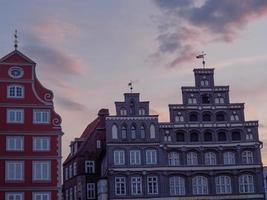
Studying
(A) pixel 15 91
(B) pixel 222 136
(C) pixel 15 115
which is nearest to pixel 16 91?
(A) pixel 15 91

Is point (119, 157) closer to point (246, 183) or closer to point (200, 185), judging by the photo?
point (200, 185)

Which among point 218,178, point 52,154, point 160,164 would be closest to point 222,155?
point 218,178

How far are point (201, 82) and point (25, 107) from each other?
21384 millimetres

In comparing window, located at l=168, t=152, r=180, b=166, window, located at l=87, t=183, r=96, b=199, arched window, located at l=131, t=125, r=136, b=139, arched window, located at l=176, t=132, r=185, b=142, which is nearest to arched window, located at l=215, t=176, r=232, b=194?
window, located at l=168, t=152, r=180, b=166

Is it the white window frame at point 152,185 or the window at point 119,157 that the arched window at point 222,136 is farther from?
the window at point 119,157

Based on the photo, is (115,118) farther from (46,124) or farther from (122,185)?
(46,124)

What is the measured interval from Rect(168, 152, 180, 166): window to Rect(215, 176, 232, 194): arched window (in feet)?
14.5

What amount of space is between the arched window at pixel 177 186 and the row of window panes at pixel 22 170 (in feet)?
54.3

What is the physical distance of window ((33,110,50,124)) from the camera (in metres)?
49.1

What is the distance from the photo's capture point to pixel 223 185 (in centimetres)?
6100

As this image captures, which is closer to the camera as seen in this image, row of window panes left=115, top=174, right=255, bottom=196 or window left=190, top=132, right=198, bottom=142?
row of window panes left=115, top=174, right=255, bottom=196

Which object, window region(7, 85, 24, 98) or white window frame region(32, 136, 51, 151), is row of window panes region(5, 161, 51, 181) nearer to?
white window frame region(32, 136, 51, 151)

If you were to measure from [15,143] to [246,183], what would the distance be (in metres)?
25.4

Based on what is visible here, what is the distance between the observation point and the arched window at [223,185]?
199 ft
